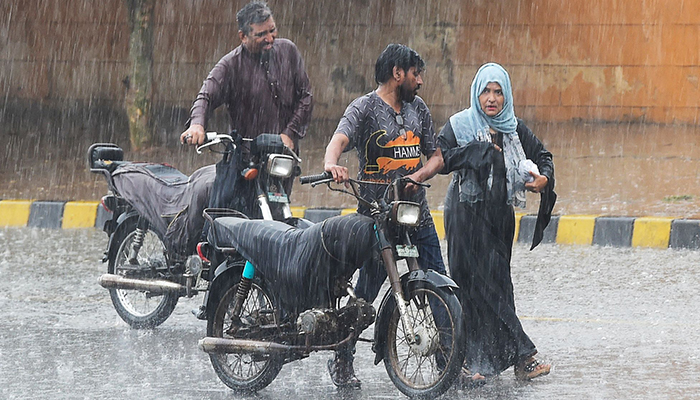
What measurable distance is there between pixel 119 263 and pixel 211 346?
1.91 metres

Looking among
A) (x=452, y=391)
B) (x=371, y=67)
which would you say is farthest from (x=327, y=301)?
(x=371, y=67)

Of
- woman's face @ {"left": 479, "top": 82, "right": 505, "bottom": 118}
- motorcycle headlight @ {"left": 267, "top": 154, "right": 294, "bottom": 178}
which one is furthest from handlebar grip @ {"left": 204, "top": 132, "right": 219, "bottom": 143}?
woman's face @ {"left": 479, "top": 82, "right": 505, "bottom": 118}

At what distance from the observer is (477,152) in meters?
5.92

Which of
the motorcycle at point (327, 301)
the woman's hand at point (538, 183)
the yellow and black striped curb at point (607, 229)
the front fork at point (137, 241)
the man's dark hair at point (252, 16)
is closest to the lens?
the motorcycle at point (327, 301)

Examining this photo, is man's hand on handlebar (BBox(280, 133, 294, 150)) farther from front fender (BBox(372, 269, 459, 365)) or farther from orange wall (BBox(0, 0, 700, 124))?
orange wall (BBox(0, 0, 700, 124))

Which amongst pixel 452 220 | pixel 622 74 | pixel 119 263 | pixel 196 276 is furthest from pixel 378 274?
pixel 622 74

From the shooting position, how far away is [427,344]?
5438 mm

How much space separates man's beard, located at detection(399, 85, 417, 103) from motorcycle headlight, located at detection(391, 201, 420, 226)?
0.72m

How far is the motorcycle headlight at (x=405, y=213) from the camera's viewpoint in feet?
17.7

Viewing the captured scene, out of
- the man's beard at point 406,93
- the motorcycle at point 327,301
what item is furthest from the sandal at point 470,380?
the man's beard at point 406,93

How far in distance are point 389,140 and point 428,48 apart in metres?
10.2

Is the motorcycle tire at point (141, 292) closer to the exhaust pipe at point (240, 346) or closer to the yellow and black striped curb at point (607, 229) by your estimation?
the exhaust pipe at point (240, 346)

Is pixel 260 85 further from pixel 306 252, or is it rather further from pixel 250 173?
pixel 306 252

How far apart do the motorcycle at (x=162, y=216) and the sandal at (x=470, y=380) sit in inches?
44.9
